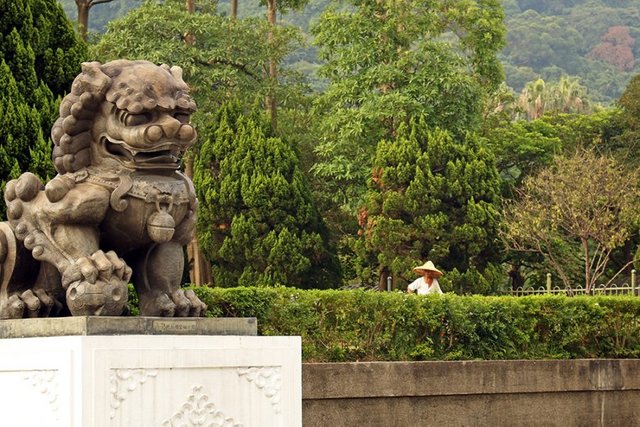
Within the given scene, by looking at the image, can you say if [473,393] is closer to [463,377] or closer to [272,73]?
[463,377]

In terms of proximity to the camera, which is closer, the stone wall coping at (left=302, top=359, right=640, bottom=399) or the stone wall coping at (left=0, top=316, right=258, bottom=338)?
the stone wall coping at (left=0, top=316, right=258, bottom=338)

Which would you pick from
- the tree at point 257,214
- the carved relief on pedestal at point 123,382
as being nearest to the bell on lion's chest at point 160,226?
the carved relief on pedestal at point 123,382

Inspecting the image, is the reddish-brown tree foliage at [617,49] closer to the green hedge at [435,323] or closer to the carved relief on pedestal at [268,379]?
the green hedge at [435,323]

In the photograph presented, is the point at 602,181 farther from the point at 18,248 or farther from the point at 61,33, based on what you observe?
the point at 18,248

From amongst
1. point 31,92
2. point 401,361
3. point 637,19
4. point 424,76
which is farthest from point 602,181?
point 637,19

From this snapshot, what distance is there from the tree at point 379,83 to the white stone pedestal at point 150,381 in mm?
21070

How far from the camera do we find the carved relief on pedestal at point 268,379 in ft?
20.3

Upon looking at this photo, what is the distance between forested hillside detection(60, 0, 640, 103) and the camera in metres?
89.4

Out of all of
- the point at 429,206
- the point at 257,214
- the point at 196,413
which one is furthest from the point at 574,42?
the point at 196,413

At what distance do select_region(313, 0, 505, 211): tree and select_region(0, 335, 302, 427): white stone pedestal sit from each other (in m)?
21.1

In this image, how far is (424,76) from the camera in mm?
27672

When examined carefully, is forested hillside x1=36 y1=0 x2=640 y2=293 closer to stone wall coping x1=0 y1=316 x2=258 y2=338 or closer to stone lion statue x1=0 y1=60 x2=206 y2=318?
stone lion statue x1=0 y1=60 x2=206 y2=318

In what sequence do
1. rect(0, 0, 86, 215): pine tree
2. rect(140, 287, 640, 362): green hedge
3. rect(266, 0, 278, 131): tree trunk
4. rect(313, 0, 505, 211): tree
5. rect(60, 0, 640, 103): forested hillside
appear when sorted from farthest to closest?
rect(60, 0, 640, 103): forested hillside
rect(266, 0, 278, 131): tree trunk
rect(313, 0, 505, 211): tree
rect(140, 287, 640, 362): green hedge
rect(0, 0, 86, 215): pine tree

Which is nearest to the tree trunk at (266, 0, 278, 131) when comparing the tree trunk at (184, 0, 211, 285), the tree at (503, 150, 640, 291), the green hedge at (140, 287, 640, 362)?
the tree trunk at (184, 0, 211, 285)
